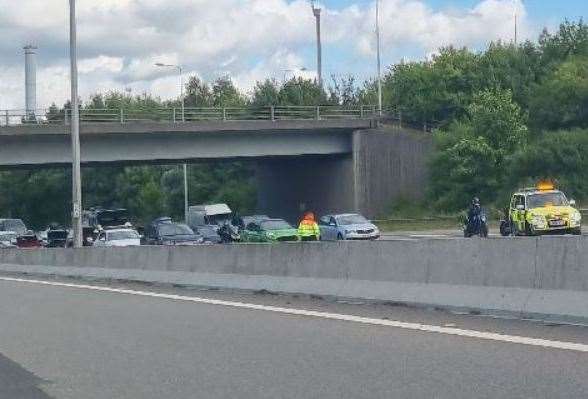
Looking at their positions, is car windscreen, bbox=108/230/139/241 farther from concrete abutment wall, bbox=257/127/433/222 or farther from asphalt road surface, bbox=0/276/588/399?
asphalt road surface, bbox=0/276/588/399

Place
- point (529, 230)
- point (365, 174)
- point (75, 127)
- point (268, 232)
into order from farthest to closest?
point (365, 174) → point (268, 232) → point (75, 127) → point (529, 230)

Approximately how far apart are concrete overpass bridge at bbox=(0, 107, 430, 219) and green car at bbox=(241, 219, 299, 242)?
1357 centimetres

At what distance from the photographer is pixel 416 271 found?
56.2 ft

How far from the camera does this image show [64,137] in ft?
190

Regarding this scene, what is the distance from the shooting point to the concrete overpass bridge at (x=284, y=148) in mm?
57812

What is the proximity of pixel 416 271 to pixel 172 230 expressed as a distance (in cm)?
3156

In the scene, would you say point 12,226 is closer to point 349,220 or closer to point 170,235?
point 170,235

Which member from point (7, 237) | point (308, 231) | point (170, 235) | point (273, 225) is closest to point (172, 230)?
point (170, 235)

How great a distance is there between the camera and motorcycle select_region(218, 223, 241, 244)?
5047 cm

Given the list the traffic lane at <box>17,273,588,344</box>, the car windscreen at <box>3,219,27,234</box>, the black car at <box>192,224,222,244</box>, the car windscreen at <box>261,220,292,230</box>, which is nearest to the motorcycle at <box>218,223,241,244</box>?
the black car at <box>192,224,222,244</box>

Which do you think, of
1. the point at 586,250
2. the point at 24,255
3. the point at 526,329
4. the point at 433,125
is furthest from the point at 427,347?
the point at 433,125

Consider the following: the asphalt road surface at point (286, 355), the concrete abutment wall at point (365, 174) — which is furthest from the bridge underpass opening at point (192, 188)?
the asphalt road surface at point (286, 355)

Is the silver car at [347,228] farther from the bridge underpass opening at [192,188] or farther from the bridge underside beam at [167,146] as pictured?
the bridge underpass opening at [192,188]

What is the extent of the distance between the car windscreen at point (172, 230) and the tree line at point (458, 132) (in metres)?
16.6
